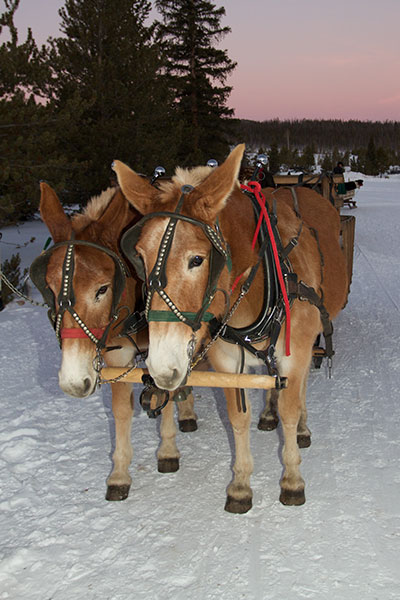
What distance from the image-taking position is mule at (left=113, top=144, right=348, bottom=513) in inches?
99.0

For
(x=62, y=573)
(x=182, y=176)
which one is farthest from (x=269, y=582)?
(x=182, y=176)

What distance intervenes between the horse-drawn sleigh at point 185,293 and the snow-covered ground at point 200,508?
9.1 inches

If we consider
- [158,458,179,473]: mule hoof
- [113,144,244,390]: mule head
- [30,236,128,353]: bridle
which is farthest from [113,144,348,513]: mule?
[158,458,179,473]: mule hoof

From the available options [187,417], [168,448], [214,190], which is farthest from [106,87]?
[214,190]

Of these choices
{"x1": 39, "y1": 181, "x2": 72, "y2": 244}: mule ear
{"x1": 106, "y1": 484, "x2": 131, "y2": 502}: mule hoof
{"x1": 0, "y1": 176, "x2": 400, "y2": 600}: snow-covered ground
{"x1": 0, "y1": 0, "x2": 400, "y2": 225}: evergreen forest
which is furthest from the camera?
{"x1": 0, "y1": 0, "x2": 400, "y2": 225}: evergreen forest

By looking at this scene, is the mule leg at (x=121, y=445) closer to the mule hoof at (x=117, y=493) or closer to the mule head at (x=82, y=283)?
the mule hoof at (x=117, y=493)

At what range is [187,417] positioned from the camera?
5.07 m

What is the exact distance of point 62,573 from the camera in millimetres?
3039

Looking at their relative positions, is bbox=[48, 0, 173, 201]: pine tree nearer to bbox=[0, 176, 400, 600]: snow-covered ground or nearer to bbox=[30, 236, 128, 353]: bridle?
bbox=[0, 176, 400, 600]: snow-covered ground

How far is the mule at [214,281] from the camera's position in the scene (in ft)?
8.25

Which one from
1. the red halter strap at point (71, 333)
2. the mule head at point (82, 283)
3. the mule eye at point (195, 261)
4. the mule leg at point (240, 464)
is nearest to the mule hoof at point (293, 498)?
the mule leg at point (240, 464)

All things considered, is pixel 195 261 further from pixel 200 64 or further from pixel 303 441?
pixel 200 64

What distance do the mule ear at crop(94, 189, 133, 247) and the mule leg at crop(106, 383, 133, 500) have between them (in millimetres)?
1126

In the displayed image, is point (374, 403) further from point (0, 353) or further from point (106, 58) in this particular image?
point (106, 58)
